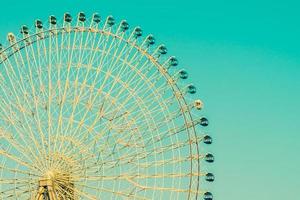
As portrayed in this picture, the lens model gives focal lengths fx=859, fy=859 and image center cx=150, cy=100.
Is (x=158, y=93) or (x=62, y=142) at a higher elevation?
(x=158, y=93)

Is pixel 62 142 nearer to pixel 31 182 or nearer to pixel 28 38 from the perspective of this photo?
pixel 31 182

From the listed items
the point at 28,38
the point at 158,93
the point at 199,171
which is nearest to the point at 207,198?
the point at 199,171

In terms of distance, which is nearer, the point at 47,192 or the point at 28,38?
the point at 47,192

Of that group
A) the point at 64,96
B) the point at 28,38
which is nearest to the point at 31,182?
the point at 64,96

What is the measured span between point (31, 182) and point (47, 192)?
992 millimetres

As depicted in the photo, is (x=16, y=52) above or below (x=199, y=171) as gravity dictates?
above

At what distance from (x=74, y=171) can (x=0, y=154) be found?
386 centimetres

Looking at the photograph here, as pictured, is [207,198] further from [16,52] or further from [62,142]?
[16,52]

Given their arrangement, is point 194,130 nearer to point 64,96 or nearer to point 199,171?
point 199,171

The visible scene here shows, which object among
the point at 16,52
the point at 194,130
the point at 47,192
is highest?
the point at 16,52

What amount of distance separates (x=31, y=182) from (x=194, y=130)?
8.44m

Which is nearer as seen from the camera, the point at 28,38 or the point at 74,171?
the point at 74,171

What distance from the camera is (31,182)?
42.2m

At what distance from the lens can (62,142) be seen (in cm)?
4219
